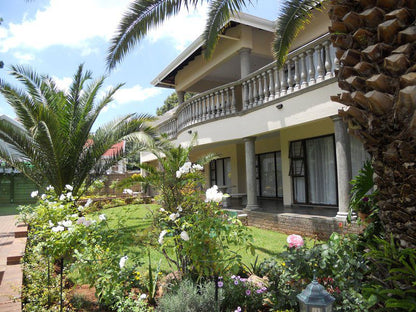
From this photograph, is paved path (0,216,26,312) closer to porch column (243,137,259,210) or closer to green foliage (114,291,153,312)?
green foliage (114,291,153,312)

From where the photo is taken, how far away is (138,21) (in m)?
5.67

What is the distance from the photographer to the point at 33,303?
4051 mm

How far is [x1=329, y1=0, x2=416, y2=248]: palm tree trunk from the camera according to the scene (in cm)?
262

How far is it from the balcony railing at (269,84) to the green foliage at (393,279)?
5.02 metres

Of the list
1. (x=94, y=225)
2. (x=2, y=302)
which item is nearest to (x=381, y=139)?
(x=94, y=225)

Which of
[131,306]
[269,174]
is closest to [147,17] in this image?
[131,306]

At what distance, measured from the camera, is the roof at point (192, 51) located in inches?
390

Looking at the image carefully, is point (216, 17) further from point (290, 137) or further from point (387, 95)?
point (290, 137)

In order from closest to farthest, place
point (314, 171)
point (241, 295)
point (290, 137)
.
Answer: point (241, 295), point (314, 171), point (290, 137)

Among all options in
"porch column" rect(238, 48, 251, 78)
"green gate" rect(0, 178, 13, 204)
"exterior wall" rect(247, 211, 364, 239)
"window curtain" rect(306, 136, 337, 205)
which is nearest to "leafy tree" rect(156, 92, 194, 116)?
"green gate" rect(0, 178, 13, 204)

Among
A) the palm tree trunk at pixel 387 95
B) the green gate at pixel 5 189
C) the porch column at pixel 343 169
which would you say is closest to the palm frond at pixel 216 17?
the palm tree trunk at pixel 387 95

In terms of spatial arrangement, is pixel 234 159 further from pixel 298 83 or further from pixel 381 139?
pixel 381 139

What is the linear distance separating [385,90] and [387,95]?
6 centimetres

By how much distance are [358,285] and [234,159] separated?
12.5 metres
